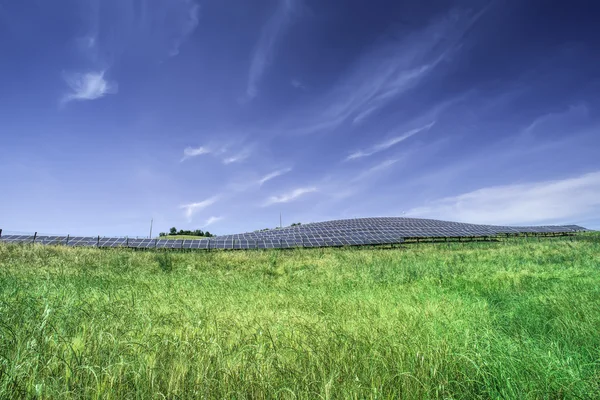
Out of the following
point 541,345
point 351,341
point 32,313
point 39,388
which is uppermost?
point 32,313

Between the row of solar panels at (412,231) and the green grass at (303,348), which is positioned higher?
the row of solar panels at (412,231)

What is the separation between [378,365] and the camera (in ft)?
10.3

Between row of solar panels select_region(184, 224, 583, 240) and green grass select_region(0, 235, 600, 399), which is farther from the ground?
row of solar panels select_region(184, 224, 583, 240)

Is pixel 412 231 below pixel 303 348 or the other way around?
the other way around

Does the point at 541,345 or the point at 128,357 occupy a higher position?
the point at 128,357

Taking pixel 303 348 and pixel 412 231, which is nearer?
pixel 303 348

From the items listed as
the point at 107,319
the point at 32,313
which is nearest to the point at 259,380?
the point at 107,319

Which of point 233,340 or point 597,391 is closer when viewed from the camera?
point 597,391

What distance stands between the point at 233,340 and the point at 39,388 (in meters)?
1.92

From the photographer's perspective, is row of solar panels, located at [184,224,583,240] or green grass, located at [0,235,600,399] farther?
row of solar panels, located at [184,224,583,240]

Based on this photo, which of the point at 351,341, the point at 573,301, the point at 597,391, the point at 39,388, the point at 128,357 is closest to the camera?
the point at 39,388

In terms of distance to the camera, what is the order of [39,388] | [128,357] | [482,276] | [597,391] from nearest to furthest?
1. [39,388]
2. [597,391]
3. [128,357]
4. [482,276]

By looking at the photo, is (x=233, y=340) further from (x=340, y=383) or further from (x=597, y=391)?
(x=597, y=391)

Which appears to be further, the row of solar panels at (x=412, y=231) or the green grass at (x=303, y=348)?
the row of solar panels at (x=412, y=231)
